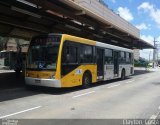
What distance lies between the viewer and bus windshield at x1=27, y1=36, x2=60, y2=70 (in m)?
14.2

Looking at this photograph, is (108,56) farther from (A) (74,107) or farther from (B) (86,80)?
(A) (74,107)

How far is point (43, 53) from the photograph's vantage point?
14.6 m

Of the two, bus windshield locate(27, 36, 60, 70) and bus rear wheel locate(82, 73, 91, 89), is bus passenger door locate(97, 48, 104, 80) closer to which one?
bus rear wheel locate(82, 73, 91, 89)

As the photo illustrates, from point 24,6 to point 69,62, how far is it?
15.5 ft

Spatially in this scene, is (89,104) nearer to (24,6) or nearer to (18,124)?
(18,124)

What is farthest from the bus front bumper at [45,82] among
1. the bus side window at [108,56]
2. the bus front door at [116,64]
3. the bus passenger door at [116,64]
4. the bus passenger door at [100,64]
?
the bus front door at [116,64]

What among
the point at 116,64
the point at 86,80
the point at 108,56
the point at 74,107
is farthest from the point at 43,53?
the point at 116,64

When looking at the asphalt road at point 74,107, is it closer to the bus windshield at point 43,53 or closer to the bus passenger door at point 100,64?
the bus windshield at point 43,53

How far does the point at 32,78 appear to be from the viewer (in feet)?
47.9

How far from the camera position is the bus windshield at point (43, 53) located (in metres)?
14.2

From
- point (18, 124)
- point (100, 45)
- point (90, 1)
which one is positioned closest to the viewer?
point (18, 124)

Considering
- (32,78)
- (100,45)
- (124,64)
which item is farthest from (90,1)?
(32,78)

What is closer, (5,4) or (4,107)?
(4,107)

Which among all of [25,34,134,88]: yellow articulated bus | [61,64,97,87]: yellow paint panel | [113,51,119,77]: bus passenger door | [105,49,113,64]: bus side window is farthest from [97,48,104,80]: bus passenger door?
[113,51,119,77]: bus passenger door
